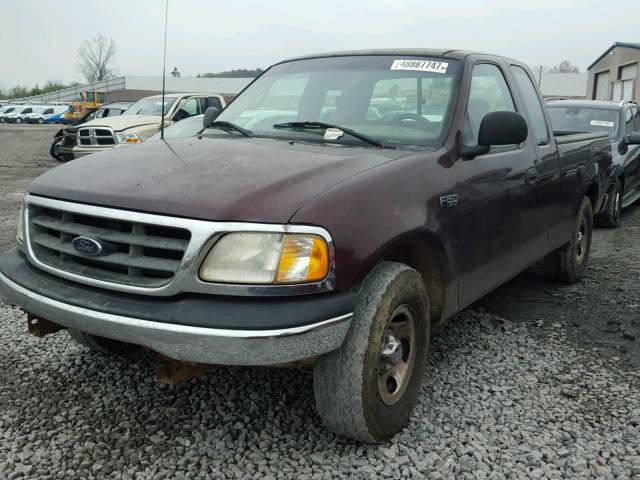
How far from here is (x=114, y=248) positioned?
2.56 m

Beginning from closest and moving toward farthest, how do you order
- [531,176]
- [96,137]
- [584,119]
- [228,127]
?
[228,127] < [531,176] < [584,119] < [96,137]

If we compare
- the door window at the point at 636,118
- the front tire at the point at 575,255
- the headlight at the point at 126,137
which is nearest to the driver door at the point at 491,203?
the front tire at the point at 575,255

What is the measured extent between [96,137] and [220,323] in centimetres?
1157

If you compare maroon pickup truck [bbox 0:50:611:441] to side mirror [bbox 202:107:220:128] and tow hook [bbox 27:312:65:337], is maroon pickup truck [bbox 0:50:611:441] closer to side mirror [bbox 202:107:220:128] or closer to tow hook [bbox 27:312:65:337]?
tow hook [bbox 27:312:65:337]

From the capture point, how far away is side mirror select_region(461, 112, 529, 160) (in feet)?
11.1

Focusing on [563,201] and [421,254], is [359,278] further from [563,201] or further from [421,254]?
[563,201]

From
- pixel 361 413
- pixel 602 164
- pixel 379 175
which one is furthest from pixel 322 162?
pixel 602 164

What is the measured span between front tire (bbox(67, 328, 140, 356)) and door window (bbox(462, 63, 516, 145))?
233cm

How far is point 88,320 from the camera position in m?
2.46

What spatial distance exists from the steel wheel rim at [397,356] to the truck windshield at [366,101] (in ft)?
3.28

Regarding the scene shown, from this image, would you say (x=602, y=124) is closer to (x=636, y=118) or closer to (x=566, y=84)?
(x=636, y=118)

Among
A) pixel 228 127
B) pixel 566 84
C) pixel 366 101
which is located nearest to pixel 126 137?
pixel 228 127

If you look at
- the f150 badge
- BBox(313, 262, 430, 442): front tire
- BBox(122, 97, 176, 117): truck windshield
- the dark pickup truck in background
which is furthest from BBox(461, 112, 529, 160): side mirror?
BBox(122, 97, 176, 117): truck windshield

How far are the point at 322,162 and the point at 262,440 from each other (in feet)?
4.38
